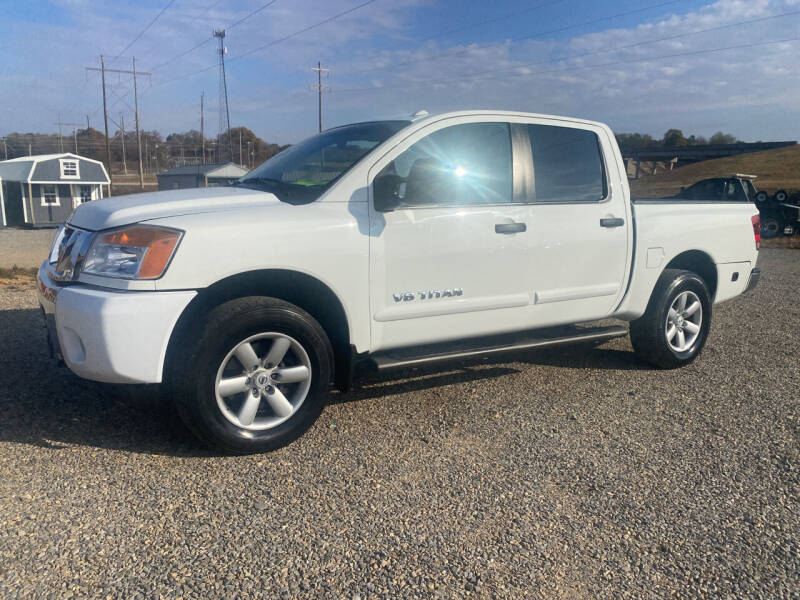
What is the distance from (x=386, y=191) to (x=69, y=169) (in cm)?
4035

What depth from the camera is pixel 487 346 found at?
429cm

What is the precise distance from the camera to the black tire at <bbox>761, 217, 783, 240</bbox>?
66.3 ft

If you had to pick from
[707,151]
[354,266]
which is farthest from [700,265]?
[707,151]

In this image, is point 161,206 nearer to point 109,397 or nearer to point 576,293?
point 109,397

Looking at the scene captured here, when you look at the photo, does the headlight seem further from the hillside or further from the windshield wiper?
the hillside

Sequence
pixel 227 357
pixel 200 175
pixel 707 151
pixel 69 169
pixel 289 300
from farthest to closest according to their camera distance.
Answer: pixel 707 151, pixel 200 175, pixel 69 169, pixel 289 300, pixel 227 357

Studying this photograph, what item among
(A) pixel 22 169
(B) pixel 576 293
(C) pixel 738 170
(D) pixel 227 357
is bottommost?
(D) pixel 227 357

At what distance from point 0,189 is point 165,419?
38096mm

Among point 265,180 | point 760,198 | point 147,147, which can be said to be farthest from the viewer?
point 147,147

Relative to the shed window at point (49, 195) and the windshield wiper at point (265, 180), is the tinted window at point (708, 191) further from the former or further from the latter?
the shed window at point (49, 195)

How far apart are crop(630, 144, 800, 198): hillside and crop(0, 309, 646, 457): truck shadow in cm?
3533

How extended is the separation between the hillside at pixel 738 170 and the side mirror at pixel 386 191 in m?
36.8

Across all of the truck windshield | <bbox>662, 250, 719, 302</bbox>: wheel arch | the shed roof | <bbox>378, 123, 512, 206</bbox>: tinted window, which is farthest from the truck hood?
the shed roof

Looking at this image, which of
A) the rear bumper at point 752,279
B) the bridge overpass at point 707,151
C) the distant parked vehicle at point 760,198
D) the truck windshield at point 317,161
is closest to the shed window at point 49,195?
the distant parked vehicle at point 760,198
